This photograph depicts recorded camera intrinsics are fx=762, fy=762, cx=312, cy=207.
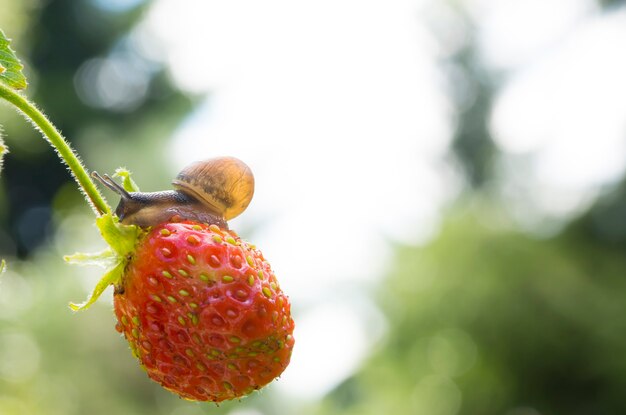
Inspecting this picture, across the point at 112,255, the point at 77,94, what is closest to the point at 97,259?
the point at 112,255

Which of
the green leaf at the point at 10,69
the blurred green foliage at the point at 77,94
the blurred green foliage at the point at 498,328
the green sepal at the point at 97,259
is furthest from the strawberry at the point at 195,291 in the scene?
the blurred green foliage at the point at 77,94

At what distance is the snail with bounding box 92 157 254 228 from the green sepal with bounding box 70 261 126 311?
0.16 ft

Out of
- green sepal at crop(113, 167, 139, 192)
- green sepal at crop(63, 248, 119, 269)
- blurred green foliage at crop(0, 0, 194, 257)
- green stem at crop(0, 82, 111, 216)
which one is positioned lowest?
blurred green foliage at crop(0, 0, 194, 257)

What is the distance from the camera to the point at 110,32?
1068 centimetres

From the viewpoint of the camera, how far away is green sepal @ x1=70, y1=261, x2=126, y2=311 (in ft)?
2.41

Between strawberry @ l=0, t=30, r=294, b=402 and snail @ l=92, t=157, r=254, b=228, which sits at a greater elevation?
snail @ l=92, t=157, r=254, b=228

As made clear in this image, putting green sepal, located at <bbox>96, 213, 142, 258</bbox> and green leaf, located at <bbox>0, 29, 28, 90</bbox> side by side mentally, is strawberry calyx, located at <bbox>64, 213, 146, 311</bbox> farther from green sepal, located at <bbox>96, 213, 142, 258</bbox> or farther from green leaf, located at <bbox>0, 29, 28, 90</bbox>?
green leaf, located at <bbox>0, 29, 28, 90</bbox>

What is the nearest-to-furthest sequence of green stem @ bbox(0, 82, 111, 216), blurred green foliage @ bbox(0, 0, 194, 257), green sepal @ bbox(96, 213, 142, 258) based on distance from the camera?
green stem @ bbox(0, 82, 111, 216), green sepal @ bbox(96, 213, 142, 258), blurred green foliage @ bbox(0, 0, 194, 257)

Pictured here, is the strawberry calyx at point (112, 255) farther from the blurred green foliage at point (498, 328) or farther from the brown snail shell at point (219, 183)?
the blurred green foliage at point (498, 328)

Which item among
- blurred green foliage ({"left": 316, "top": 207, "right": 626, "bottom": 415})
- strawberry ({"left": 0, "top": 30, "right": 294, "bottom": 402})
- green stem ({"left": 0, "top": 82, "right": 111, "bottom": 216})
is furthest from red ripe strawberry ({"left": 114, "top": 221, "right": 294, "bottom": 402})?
blurred green foliage ({"left": 316, "top": 207, "right": 626, "bottom": 415})

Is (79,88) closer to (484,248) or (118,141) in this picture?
(118,141)

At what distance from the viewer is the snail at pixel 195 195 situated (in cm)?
77

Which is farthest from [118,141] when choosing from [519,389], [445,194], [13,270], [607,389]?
[607,389]

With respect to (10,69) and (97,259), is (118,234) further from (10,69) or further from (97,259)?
(10,69)
